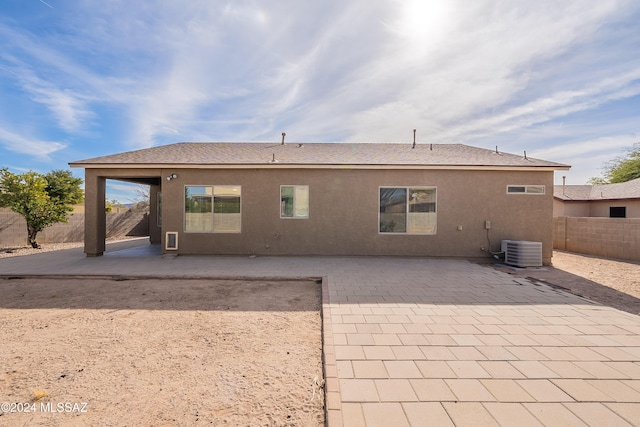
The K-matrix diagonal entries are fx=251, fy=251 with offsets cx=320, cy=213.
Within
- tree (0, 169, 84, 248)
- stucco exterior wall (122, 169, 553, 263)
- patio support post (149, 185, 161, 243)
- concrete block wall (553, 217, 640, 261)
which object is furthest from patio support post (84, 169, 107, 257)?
concrete block wall (553, 217, 640, 261)

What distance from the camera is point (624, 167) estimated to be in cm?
2578

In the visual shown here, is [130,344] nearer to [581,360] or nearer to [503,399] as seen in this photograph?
[503,399]

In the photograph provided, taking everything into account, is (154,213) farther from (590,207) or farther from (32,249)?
(590,207)

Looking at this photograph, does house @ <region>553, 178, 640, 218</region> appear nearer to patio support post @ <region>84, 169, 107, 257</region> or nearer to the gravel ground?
patio support post @ <region>84, 169, 107, 257</region>

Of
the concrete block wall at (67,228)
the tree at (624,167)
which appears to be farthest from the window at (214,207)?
the tree at (624,167)

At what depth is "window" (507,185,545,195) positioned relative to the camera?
26.0 ft

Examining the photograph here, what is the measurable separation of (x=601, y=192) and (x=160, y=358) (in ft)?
77.0

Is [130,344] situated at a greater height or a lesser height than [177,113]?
lesser

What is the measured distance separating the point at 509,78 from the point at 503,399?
10.3 metres

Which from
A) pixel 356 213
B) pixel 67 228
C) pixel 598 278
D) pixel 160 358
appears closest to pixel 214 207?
pixel 356 213

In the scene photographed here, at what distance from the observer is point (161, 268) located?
669 cm

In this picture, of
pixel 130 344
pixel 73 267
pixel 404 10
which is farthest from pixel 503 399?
pixel 73 267

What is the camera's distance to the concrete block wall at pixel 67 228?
9.88 meters

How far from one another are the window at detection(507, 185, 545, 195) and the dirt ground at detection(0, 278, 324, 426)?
7255mm
